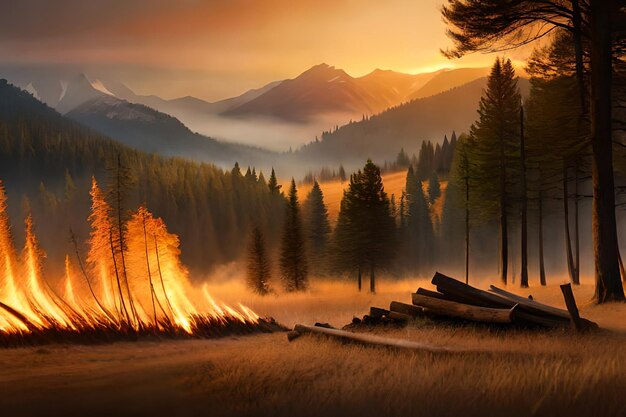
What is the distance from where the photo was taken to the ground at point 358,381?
30.9ft

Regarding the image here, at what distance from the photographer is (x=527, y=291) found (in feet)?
123

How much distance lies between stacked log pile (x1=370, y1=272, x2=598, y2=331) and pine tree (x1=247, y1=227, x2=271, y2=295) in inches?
1558

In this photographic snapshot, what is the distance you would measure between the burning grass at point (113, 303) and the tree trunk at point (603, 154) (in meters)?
13.6

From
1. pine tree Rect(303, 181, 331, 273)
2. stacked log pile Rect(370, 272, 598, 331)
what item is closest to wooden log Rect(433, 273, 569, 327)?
stacked log pile Rect(370, 272, 598, 331)

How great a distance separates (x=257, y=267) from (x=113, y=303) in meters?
29.8

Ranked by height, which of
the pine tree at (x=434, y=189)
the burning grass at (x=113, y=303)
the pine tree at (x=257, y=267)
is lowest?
the pine tree at (x=257, y=267)

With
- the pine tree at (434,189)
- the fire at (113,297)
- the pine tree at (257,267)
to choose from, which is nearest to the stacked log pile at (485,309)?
the fire at (113,297)

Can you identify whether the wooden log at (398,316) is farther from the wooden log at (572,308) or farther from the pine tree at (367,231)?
the pine tree at (367,231)

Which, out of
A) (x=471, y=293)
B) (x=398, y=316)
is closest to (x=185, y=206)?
(x=398, y=316)

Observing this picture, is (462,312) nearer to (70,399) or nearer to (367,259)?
(70,399)

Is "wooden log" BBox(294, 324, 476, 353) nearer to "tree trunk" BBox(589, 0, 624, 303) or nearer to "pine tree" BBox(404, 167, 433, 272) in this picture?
"tree trunk" BBox(589, 0, 624, 303)

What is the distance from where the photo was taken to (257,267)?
57906mm

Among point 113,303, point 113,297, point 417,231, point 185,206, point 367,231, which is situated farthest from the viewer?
point 185,206

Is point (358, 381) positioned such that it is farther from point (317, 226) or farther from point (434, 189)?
point (434, 189)
